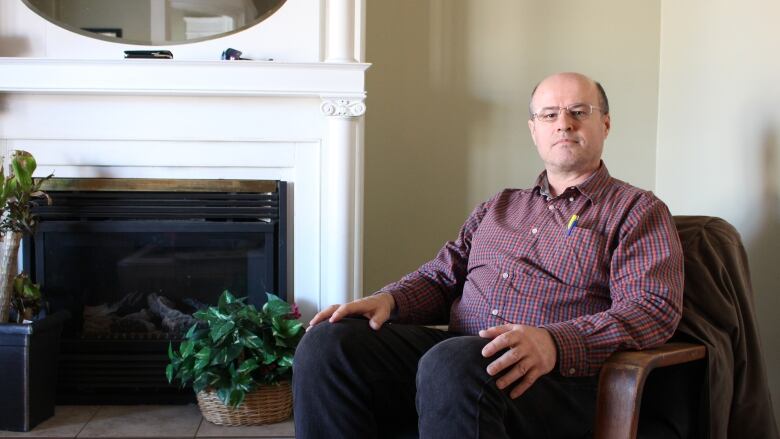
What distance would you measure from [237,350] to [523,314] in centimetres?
99

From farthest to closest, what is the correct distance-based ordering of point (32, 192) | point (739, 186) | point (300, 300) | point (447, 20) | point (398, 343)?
point (447, 20), point (300, 300), point (32, 192), point (739, 186), point (398, 343)

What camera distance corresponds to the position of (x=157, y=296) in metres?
2.76

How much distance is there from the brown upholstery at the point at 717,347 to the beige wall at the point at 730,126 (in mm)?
399

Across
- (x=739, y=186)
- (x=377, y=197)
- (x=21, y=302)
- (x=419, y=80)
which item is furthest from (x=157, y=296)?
(x=739, y=186)

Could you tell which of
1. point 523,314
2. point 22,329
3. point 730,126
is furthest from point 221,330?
point 730,126

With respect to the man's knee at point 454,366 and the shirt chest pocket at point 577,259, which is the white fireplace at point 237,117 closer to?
the shirt chest pocket at point 577,259

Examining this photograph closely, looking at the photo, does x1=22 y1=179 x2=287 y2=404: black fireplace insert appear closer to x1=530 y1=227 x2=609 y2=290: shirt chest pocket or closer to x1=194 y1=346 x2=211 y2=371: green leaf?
x1=194 y1=346 x2=211 y2=371: green leaf

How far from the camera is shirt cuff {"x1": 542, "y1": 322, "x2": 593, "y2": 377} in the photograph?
4.84 feet

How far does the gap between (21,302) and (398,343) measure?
4.68 ft

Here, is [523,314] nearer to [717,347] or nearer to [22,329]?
[717,347]

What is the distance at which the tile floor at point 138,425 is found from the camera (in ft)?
7.99

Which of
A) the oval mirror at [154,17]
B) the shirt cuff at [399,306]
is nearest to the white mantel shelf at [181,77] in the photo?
the oval mirror at [154,17]

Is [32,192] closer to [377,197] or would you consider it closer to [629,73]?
[377,197]

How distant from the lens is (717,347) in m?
1.62
